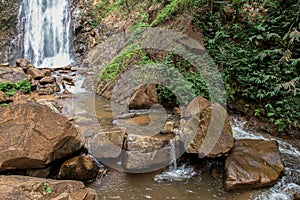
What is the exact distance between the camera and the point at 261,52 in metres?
6.16

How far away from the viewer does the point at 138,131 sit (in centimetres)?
524

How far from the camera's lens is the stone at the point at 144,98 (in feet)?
22.8

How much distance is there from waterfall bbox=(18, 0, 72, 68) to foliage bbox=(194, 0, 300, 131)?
33.8 feet

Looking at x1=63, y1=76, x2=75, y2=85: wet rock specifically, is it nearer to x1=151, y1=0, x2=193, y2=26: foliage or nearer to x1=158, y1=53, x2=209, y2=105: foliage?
x1=151, y1=0, x2=193, y2=26: foliage

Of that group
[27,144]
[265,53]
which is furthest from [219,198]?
[265,53]

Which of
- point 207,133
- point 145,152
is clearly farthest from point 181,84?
point 145,152

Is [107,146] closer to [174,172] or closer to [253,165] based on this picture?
[174,172]

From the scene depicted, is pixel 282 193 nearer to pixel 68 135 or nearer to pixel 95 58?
pixel 68 135

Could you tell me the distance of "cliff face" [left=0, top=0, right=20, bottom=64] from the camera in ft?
50.2

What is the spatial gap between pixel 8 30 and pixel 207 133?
16.7 metres

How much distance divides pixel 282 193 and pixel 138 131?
9.67 feet

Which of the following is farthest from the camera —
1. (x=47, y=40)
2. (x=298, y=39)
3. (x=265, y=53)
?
(x=47, y=40)

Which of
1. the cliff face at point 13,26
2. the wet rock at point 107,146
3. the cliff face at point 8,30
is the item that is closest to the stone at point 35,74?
the cliff face at point 13,26

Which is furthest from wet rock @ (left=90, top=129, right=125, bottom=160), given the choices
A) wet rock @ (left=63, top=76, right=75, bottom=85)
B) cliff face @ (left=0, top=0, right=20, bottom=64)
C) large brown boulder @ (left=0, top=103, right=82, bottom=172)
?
cliff face @ (left=0, top=0, right=20, bottom=64)
